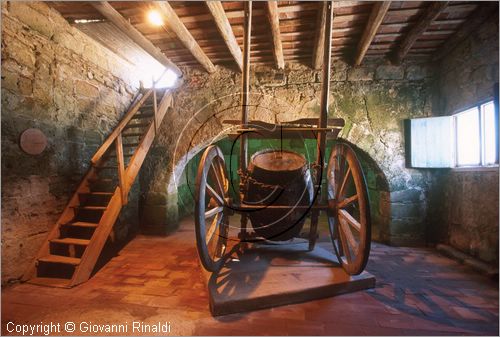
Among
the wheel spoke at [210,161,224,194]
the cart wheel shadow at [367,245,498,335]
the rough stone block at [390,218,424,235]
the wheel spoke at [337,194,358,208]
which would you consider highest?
the wheel spoke at [210,161,224,194]

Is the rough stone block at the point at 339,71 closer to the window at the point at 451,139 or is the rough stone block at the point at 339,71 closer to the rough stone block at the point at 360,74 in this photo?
the rough stone block at the point at 360,74

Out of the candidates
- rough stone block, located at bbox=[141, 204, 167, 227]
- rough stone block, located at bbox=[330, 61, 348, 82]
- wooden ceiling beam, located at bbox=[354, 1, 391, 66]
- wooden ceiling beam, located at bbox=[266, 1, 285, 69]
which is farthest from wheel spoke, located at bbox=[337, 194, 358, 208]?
rough stone block, located at bbox=[141, 204, 167, 227]

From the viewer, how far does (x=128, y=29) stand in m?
3.74

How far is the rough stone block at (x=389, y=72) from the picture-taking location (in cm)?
479

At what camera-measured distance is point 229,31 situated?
3885mm

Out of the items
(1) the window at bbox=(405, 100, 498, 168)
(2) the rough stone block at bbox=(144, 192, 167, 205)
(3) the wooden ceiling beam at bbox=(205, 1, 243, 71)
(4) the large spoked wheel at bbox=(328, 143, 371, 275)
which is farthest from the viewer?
(2) the rough stone block at bbox=(144, 192, 167, 205)

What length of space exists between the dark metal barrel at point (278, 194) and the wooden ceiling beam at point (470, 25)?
3.19 metres

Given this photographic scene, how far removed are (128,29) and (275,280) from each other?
405 cm

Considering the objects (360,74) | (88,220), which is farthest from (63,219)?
(360,74)

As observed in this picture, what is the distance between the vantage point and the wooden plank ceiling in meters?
3.41

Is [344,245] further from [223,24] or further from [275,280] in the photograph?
[223,24]

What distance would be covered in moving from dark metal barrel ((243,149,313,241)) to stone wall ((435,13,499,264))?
252 centimetres

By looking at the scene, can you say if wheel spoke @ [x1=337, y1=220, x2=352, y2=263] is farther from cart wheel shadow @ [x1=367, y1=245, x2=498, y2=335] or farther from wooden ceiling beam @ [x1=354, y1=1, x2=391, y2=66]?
wooden ceiling beam @ [x1=354, y1=1, x2=391, y2=66]

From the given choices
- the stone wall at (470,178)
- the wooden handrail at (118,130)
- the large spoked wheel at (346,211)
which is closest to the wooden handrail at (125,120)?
the wooden handrail at (118,130)
